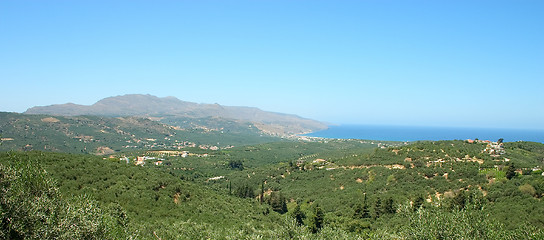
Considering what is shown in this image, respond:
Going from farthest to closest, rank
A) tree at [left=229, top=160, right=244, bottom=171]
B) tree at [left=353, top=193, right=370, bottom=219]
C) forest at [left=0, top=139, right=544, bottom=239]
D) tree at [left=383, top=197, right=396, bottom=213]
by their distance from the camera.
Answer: tree at [left=229, top=160, right=244, bottom=171]
tree at [left=353, top=193, right=370, bottom=219]
tree at [left=383, top=197, right=396, bottom=213]
forest at [left=0, top=139, right=544, bottom=239]

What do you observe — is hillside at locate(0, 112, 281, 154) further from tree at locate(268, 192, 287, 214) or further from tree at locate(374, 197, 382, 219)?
tree at locate(374, 197, 382, 219)

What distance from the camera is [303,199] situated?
180 feet

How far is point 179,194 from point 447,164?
44.0 m

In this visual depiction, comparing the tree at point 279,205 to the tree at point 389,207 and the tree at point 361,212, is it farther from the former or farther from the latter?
the tree at point 389,207

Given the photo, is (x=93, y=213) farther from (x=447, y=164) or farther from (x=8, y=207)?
(x=447, y=164)

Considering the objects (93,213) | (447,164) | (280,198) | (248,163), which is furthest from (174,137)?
(93,213)

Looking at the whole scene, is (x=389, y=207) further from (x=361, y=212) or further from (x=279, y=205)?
(x=279, y=205)

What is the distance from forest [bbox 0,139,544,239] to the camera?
46.3ft

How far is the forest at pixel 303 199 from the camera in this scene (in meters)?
14.1

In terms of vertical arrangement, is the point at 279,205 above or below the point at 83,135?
below

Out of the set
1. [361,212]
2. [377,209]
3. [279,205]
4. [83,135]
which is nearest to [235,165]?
[279,205]

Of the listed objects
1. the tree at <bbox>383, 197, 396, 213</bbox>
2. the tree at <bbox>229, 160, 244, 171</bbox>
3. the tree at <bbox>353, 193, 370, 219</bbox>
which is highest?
the tree at <bbox>383, 197, 396, 213</bbox>

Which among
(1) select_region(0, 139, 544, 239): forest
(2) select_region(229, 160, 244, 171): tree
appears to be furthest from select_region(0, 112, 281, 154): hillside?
(1) select_region(0, 139, 544, 239): forest

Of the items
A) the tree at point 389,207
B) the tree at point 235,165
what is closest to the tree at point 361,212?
the tree at point 389,207
